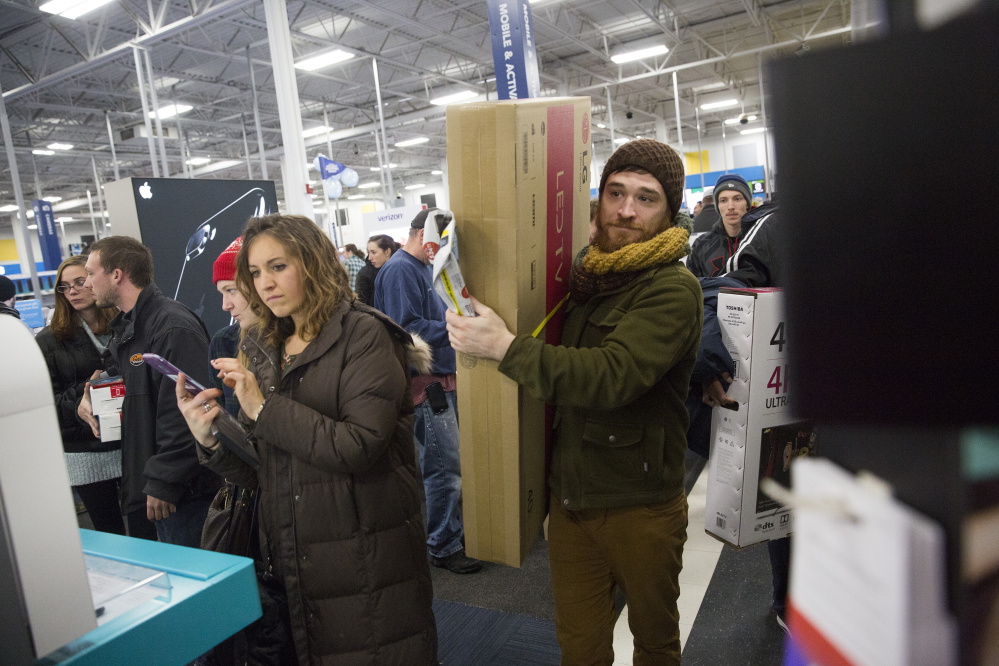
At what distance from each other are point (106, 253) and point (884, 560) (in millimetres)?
2515

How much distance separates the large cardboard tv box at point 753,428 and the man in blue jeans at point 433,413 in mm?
1354

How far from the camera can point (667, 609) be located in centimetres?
142

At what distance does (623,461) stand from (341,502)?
2.16 ft

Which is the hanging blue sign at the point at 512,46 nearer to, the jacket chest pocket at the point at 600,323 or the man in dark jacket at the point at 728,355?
the man in dark jacket at the point at 728,355

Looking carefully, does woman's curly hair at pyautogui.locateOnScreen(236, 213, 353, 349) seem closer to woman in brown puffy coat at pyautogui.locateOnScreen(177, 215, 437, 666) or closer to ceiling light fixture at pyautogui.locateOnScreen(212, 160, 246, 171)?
woman in brown puffy coat at pyautogui.locateOnScreen(177, 215, 437, 666)

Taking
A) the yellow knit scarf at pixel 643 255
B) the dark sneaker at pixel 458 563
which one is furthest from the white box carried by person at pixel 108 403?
the yellow knit scarf at pixel 643 255

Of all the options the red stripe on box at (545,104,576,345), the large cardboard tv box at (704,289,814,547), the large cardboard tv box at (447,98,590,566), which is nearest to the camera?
the large cardboard tv box at (447,98,590,566)

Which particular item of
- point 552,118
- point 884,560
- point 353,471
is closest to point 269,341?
point 353,471

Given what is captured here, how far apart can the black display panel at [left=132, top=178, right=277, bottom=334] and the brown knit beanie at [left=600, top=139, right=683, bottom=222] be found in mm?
3341

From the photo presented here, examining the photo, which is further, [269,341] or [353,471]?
[269,341]

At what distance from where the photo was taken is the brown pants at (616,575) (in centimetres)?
138

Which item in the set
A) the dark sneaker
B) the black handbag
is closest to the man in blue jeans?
the dark sneaker

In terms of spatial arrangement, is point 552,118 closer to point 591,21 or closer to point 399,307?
point 399,307

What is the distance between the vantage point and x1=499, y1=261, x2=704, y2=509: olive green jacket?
110 centimetres
